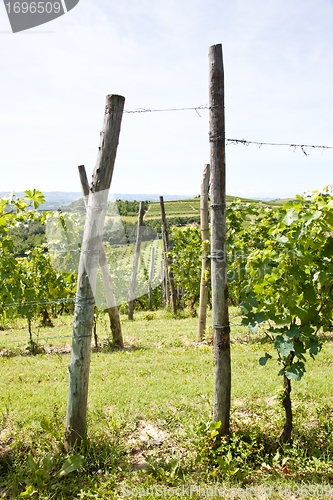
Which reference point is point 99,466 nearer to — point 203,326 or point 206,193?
point 203,326

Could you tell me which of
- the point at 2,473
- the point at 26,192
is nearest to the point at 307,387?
the point at 2,473

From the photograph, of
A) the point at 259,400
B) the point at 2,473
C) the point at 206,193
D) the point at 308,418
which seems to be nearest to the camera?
the point at 2,473

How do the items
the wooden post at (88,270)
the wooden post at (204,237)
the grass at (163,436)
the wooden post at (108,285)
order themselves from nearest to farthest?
the grass at (163,436), the wooden post at (88,270), the wooden post at (108,285), the wooden post at (204,237)

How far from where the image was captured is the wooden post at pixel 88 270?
8.44ft

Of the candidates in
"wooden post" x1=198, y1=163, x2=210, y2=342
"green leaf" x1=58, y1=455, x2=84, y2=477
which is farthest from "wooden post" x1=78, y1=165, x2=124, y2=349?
"green leaf" x1=58, y1=455, x2=84, y2=477

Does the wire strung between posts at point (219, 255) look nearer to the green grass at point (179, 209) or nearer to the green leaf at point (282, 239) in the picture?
the green leaf at point (282, 239)

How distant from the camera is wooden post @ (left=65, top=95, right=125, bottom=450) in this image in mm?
2572

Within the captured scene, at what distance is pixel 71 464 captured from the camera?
234 centimetres

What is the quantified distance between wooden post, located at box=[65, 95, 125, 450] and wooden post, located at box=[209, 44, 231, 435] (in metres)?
0.79

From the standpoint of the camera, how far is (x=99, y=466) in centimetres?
241

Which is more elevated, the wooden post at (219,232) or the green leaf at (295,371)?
the wooden post at (219,232)

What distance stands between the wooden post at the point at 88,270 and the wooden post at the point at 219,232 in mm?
795

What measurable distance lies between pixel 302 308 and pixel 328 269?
0.35m

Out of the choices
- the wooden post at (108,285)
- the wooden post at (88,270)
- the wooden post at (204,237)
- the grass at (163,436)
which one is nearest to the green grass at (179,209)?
the wooden post at (204,237)
